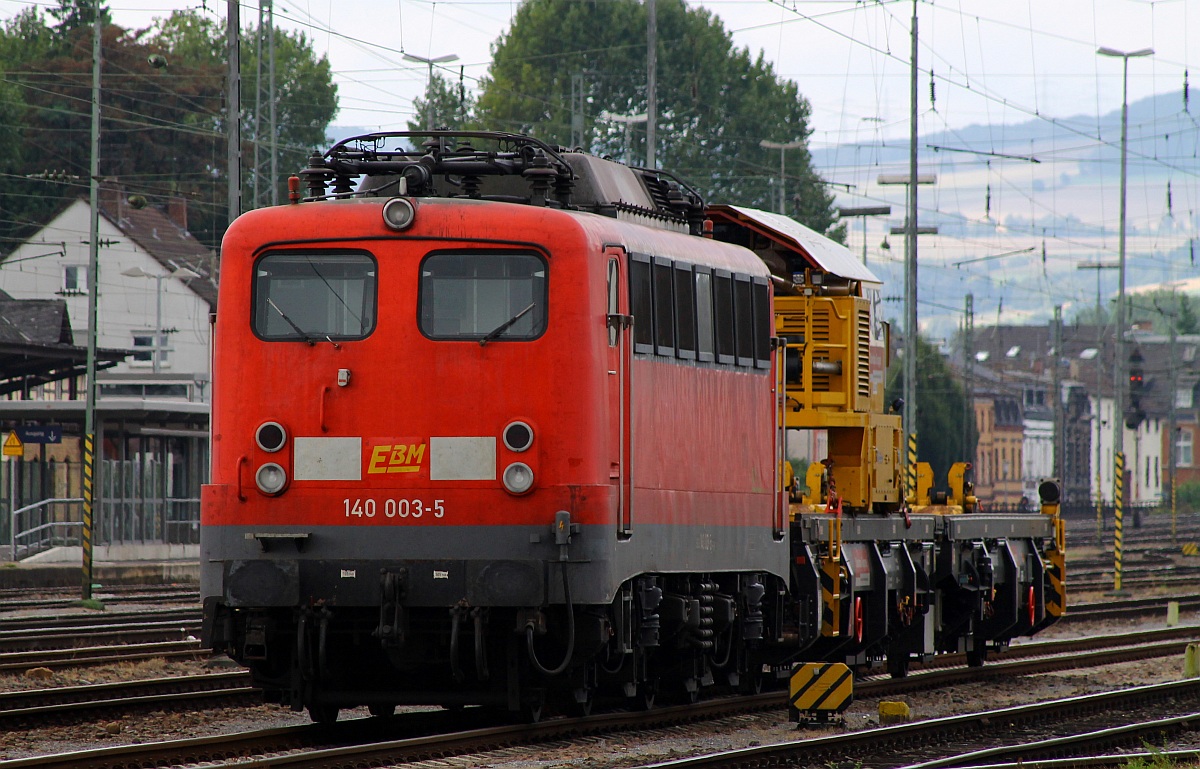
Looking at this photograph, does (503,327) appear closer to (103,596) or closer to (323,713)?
(323,713)

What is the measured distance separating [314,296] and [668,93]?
65.3m

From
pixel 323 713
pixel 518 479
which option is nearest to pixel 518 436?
pixel 518 479

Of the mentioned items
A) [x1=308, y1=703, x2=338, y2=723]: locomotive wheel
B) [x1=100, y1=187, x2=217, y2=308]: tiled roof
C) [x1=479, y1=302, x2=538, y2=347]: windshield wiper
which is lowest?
[x1=308, y1=703, x2=338, y2=723]: locomotive wheel

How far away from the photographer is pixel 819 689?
580 inches

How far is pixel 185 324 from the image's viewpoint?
6694cm

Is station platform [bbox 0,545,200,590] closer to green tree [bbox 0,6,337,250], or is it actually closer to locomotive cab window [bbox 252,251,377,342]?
locomotive cab window [bbox 252,251,377,342]

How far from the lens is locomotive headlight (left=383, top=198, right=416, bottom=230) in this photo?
40.8ft

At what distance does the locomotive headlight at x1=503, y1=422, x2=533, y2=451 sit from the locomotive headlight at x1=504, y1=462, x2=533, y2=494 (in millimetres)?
141

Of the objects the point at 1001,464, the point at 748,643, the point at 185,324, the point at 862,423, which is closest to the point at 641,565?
the point at 748,643

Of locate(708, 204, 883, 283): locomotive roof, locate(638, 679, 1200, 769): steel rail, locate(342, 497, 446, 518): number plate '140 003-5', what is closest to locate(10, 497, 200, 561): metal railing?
locate(708, 204, 883, 283): locomotive roof

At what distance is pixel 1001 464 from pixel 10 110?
65598mm

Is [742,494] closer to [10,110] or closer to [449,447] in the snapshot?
[449,447]

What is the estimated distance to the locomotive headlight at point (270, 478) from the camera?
40.3ft

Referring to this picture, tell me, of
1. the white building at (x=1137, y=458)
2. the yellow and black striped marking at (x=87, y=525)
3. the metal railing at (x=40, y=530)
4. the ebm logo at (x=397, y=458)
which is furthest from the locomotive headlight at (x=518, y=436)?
the white building at (x=1137, y=458)
